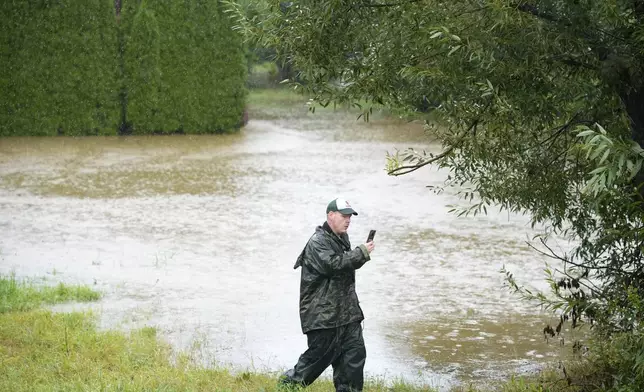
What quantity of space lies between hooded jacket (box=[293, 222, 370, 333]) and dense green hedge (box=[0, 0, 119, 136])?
18910 mm

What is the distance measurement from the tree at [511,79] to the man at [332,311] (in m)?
0.78

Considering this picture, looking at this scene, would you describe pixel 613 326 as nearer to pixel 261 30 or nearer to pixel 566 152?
pixel 566 152

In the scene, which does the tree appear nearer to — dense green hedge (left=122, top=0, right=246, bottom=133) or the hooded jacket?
the hooded jacket

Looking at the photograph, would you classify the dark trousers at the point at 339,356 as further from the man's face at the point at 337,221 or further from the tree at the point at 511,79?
the tree at the point at 511,79

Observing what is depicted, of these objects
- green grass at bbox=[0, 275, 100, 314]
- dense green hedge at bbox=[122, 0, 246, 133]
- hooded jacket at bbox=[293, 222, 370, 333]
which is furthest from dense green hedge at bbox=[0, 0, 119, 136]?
hooded jacket at bbox=[293, 222, 370, 333]

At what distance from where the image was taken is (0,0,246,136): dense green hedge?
24031 millimetres

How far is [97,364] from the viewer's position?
7.65 meters

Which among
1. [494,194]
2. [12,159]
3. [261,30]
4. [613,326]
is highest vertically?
[261,30]

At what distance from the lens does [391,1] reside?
682cm

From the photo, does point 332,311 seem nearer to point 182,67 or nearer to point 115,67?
point 115,67

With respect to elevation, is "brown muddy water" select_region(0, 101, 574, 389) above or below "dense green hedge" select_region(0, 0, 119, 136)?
below

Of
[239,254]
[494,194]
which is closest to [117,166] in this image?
[239,254]

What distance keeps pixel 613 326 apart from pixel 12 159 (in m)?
16.9

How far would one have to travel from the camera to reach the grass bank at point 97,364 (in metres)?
7.05
